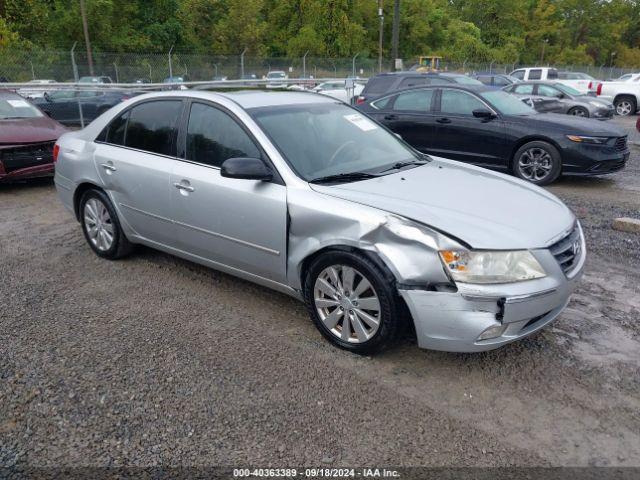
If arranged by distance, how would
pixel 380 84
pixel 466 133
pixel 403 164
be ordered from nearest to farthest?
pixel 403 164 → pixel 466 133 → pixel 380 84

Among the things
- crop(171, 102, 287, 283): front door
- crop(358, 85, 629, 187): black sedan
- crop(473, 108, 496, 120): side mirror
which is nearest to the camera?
crop(171, 102, 287, 283): front door

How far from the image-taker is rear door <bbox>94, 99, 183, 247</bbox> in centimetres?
442

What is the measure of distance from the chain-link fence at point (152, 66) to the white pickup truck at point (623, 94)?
13.2 meters

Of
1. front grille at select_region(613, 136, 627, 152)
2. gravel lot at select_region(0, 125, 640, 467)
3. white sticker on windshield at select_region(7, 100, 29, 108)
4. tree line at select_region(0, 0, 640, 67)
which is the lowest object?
gravel lot at select_region(0, 125, 640, 467)

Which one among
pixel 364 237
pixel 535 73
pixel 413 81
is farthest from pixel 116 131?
pixel 535 73

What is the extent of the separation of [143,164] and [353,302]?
227cm

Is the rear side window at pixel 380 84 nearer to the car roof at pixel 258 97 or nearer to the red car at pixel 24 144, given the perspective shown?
the red car at pixel 24 144

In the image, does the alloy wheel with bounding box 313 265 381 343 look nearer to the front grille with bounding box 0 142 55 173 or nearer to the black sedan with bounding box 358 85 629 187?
the black sedan with bounding box 358 85 629 187

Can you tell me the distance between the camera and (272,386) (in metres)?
3.19

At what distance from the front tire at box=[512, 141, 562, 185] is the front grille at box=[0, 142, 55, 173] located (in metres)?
7.03

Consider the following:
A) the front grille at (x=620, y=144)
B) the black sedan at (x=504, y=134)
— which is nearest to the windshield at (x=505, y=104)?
the black sedan at (x=504, y=134)

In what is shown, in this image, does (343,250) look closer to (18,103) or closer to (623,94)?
(18,103)

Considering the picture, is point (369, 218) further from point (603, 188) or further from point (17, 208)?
point (603, 188)

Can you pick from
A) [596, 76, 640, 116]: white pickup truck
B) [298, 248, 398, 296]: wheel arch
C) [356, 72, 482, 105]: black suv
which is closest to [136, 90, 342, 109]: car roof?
[298, 248, 398, 296]: wheel arch
